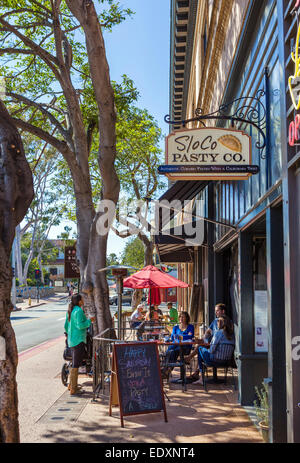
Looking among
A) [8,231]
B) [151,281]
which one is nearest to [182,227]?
[151,281]

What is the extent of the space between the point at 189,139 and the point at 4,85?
9322 mm

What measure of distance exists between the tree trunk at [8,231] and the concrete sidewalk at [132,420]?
225cm

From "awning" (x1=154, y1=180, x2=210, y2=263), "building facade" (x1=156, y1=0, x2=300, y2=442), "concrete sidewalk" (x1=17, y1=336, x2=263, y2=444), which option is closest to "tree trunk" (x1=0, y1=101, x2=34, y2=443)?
"concrete sidewalk" (x1=17, y1=336, x2=263, y2=444)

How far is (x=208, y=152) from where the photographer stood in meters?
6.90

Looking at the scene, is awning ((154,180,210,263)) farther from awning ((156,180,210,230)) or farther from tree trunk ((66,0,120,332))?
tree trunk ((66,0,120,332))

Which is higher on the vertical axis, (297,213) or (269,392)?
(297,213)

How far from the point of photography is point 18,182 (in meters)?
4.80

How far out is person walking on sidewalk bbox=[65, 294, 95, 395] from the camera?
9031mm

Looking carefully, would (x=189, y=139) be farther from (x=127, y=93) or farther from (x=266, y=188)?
(x=127, y=93)

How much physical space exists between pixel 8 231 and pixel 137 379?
12.0ft

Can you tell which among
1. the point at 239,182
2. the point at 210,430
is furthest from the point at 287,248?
the point at 239,182

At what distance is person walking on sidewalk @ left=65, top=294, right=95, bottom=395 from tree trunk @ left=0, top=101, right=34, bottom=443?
Result: 4.64 meters

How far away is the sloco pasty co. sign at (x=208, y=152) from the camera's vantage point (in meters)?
6.85

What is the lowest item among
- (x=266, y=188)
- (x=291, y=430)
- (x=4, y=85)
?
(x=291, y=430)
